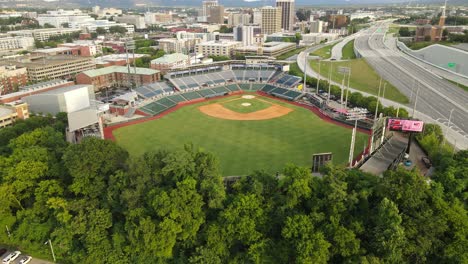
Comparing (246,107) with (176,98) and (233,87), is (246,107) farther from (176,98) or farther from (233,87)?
(176,98)

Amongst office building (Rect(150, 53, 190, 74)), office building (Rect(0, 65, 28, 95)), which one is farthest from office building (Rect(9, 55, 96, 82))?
office building (Rect(150, 53, 190, 74))

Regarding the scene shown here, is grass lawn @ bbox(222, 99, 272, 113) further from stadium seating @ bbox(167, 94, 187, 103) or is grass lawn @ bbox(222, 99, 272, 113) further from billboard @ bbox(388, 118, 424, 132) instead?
billboard @ bbox(388, 118, 424, 132)

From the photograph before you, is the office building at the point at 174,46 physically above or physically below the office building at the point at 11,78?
above

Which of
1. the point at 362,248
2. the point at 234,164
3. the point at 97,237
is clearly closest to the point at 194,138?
the point at 234,164

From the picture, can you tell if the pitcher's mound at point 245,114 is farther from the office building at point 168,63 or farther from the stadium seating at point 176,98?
the office building at point 168,63

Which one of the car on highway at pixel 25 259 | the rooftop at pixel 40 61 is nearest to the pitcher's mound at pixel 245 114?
the car on highway at pixel 25 259

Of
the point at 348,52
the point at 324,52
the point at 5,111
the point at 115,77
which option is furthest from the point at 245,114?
the point at 348,52
